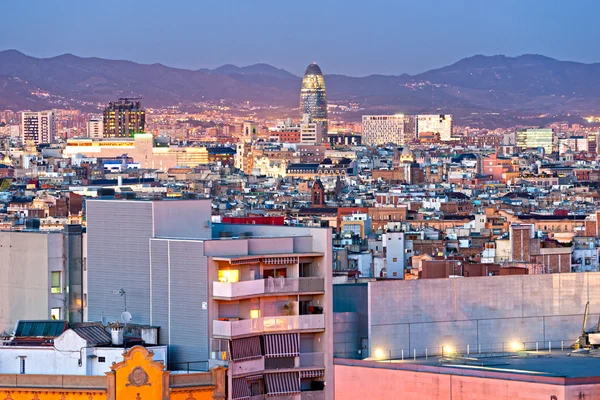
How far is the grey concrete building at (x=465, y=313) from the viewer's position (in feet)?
104

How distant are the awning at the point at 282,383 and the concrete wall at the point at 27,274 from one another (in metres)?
4.09

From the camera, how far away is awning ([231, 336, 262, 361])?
96.2 feet

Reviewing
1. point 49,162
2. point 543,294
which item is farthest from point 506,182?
point 543,294

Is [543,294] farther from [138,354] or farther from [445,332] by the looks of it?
[138,354]

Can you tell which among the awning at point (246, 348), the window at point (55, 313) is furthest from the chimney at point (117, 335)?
the window at point (55, 313)

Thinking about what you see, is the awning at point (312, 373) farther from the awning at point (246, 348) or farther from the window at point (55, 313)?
the window at point (55, 313)

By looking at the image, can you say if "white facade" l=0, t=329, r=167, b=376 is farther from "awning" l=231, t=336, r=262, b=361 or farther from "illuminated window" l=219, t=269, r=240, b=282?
"illuminated window" l=219, t=269, r=240, b=282

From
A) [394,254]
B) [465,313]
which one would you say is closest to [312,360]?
[465,313]

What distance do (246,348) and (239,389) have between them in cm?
82

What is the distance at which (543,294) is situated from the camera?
33719mm

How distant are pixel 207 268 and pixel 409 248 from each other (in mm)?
40516

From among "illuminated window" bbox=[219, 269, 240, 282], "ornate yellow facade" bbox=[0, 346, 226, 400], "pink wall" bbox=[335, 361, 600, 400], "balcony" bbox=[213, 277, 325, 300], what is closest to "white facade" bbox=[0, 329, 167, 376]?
"ornate yellow facade" bbox=[0, 346, 226, 400]

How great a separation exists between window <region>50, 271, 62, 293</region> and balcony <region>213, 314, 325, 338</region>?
3803 mm

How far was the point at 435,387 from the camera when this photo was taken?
2958 centimetres
